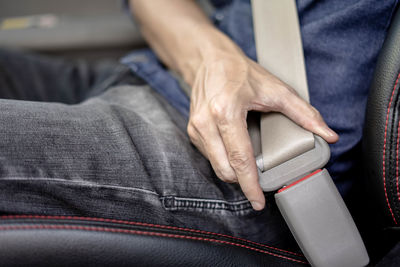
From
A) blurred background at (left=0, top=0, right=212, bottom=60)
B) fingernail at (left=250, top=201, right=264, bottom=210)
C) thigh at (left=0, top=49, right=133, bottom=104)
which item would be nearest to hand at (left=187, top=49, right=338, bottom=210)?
fingernail at (left=250, top=201, right=264, bottom=210)

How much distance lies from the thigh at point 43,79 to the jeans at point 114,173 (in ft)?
1.11

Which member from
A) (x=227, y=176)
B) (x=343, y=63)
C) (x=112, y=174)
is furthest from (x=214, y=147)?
(x=343, y=63)

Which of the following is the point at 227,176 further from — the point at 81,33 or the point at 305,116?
the point at 81,33

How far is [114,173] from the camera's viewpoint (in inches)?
19.8

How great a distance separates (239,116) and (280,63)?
0.15 meters

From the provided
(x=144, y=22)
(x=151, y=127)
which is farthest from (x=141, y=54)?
(x=151, y=127)

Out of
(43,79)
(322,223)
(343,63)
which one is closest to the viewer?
(322,223)

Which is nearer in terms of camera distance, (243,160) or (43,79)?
(243,160)

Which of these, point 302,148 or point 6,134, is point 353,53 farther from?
point 6,134

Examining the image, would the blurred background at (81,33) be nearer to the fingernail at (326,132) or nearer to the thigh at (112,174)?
the thigh at (112,174)

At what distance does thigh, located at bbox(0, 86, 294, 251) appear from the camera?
1.53 ft

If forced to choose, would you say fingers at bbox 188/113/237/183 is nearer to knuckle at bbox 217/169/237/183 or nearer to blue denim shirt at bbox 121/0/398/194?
knuckle at bbox 217/169/237/183

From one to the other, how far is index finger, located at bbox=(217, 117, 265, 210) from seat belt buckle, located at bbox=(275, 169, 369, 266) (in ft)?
0.12

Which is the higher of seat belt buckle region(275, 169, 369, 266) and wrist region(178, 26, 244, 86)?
wrist region(178, 26, 244, 86)
